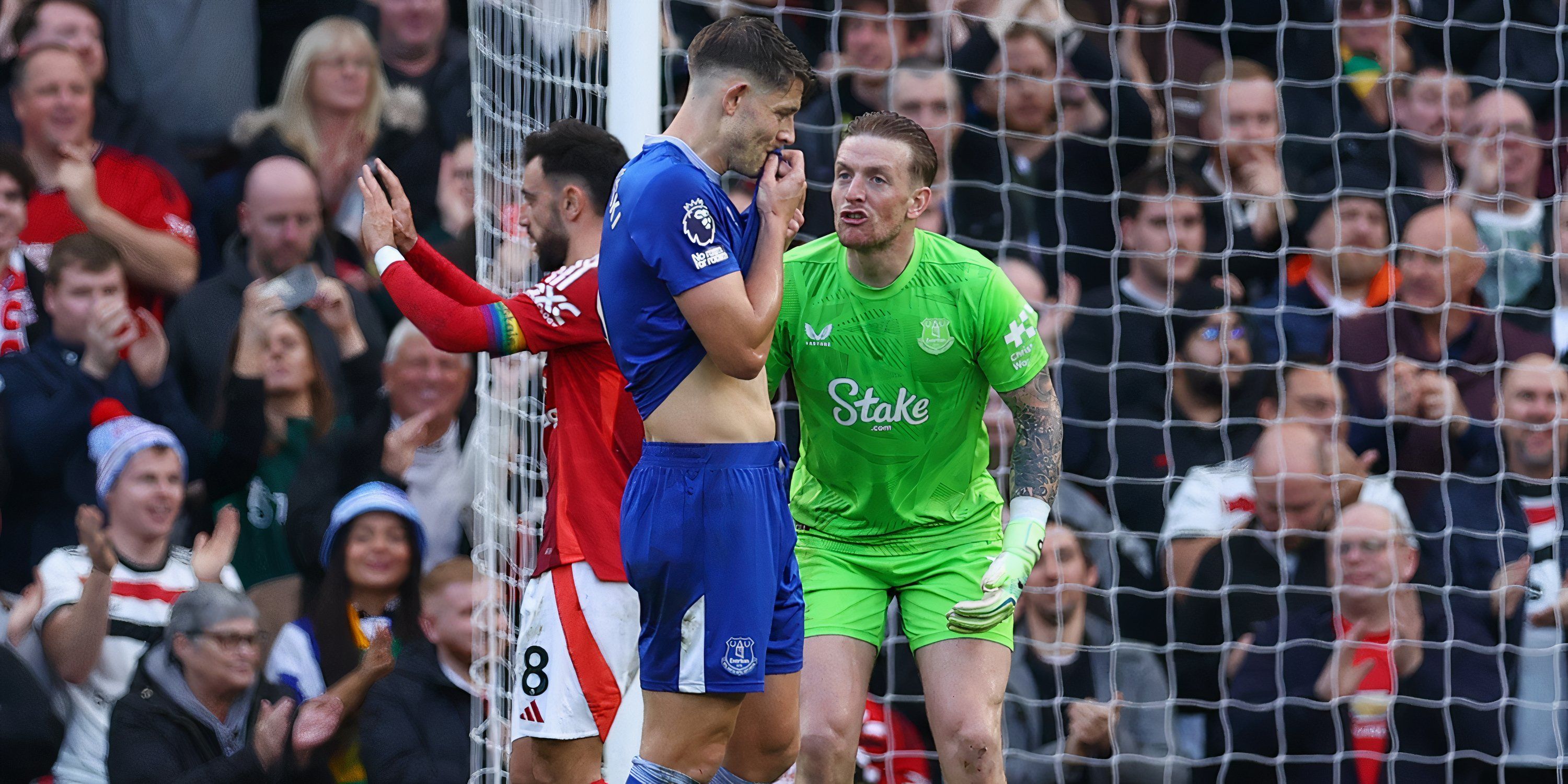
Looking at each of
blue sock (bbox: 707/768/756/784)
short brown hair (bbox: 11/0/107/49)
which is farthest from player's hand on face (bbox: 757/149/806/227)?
short brown hair (bbox: 11/0/107/49)

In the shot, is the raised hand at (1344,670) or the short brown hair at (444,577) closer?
the short brown hair at (444,577)

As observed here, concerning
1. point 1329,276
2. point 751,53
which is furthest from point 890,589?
point 1329,276

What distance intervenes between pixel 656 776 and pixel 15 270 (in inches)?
138

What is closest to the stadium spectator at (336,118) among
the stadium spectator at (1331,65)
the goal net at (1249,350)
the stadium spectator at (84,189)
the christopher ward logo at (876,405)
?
the stadium spectator at (84,189)

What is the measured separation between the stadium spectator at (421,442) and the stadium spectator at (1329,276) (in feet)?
11.0

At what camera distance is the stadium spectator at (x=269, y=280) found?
5348mm

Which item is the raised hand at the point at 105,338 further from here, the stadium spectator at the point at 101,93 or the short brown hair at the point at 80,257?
the stadium spectator at the point at 101,93

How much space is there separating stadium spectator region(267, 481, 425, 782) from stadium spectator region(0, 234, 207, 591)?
0.59m

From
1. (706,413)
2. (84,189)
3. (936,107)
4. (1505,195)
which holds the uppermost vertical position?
(936,107)

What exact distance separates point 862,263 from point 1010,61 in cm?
311

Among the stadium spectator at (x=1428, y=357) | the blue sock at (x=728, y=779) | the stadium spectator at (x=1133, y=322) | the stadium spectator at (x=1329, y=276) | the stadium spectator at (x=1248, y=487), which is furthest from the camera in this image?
the stadium spectator at (x=1329, y=276)

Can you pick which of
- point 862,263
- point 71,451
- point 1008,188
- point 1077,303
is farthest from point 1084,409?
point 71,451

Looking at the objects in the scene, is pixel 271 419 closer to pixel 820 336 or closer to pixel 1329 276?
pixel 820 336

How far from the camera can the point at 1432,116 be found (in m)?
7.04
